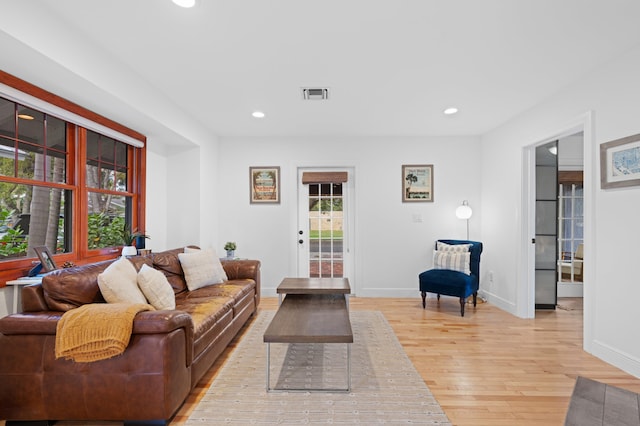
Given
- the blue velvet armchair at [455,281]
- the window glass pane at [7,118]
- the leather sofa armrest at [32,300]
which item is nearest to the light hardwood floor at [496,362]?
the blue velvet armchair at [455,281]

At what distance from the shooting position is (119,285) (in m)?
2.18

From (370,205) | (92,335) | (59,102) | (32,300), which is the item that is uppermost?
(59,102)

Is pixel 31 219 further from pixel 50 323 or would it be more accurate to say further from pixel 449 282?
pixel 449 282

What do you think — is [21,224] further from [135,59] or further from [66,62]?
[135,59]

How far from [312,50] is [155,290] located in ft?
7.14

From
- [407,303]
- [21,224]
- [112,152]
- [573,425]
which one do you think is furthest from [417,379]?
[112,152]

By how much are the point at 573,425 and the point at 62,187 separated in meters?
3.74

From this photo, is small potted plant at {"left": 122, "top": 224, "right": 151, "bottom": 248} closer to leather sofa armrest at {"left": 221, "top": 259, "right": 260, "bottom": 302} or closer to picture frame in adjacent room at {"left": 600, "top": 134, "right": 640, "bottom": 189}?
leather sofa armrest at {"left": 221, "top": 259, "right": 260, "bottom": 302}

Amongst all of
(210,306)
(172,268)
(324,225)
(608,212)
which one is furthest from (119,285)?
(608,212)

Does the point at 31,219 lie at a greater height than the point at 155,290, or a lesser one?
greater

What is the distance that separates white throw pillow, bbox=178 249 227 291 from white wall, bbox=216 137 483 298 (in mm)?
1392

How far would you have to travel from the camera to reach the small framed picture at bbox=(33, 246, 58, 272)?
7.83 feet

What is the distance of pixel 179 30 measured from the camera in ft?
7.18

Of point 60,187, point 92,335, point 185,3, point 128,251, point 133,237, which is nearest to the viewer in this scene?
A: point 92,335
